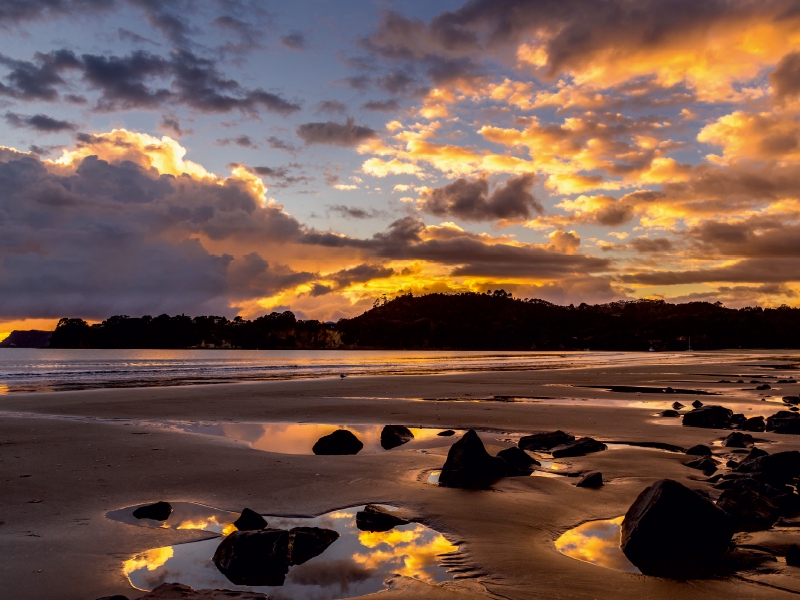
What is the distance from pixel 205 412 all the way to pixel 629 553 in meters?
14.9

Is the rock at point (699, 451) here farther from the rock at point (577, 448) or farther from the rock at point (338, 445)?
the rock at point (338, 445)

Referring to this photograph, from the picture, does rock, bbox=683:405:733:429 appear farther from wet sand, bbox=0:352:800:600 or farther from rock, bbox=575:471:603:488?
rock, bbox=575:471:603:488

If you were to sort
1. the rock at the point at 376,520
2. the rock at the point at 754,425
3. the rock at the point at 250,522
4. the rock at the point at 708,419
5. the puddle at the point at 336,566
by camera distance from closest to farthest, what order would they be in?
the puddle at the point at 336,566 → the rock at the point at 250,522 → the rock at the point at 376,520 → the rock at the point at 754,425 → the rock at the point at 708,419

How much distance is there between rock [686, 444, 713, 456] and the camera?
33.3 feet

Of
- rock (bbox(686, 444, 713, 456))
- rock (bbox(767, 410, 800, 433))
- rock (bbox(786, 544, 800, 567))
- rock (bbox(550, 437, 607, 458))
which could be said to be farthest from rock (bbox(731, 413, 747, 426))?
rock (bbox(786, 544, 800, 567))

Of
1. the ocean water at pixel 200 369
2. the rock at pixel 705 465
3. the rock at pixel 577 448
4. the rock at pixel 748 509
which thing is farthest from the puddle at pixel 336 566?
the ocean water at pixel 200 369

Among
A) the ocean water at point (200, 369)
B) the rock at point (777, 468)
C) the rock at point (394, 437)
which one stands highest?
the rock at point (777, 468)

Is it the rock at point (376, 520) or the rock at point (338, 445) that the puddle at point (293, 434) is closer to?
the rock at point (338, 445)

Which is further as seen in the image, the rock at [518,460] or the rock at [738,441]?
the rock at [738,441]

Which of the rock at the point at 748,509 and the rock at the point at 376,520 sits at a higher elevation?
the rock at the point at 748,509

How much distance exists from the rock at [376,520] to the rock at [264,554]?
815mm

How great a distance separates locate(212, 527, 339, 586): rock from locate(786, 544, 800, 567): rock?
4062 mm

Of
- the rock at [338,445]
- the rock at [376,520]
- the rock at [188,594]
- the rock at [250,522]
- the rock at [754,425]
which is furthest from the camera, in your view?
the rock at [754,425]

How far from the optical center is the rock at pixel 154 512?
21.5 ft
